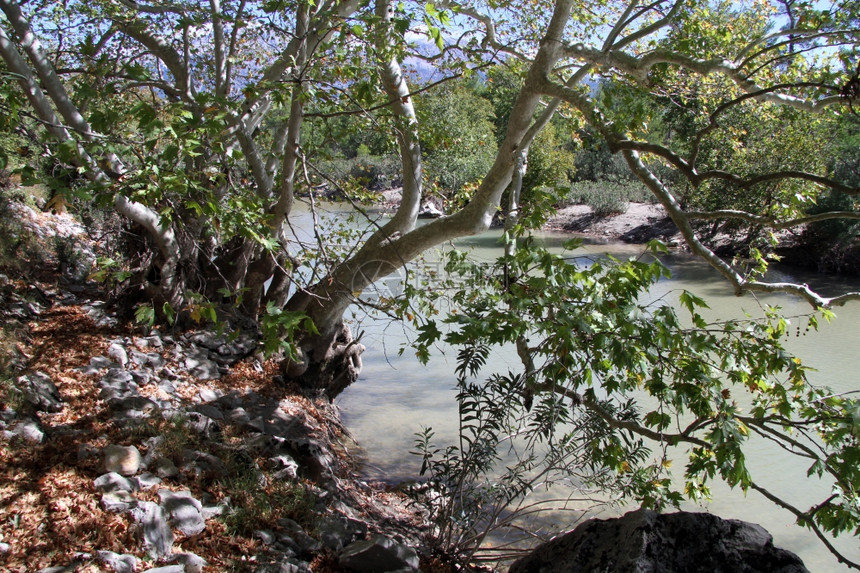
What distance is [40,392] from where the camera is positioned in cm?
369

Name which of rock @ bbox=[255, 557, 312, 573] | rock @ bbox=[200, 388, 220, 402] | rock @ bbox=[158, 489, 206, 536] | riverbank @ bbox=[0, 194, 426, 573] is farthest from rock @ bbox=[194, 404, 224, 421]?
rock @ bbox=[255, 557, 312, 573]

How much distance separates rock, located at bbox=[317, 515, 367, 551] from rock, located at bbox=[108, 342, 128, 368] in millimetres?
2199

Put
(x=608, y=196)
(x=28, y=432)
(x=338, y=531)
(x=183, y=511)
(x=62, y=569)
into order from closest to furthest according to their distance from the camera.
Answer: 1. (x=62, y=569)
2. (x=183, y=511)
3. (x=28, y=432)
4. (x=338, y=531)
5. (x=608, y=196)

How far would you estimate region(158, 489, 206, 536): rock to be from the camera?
9.68 feet

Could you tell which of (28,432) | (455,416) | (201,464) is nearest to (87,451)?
(28,432)

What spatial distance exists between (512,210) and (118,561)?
3346 millimetres

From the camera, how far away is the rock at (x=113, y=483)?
298cm

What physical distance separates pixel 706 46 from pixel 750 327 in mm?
2942

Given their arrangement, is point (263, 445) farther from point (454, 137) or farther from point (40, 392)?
point (454, 137)

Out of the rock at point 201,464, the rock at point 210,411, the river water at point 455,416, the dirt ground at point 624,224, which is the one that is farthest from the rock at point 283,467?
the dirt ground at point 624,224

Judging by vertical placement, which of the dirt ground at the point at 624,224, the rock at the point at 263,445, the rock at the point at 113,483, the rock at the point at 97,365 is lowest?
the rock at the point at 263,445

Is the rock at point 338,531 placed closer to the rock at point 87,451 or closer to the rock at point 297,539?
the rock at point 297,539

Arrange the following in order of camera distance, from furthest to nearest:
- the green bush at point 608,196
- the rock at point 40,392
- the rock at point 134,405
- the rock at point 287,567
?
1. the green bush at point 608,196
2. the rock at point 134,405
3. the rock at point 40,392
4. the rock at point 287,567

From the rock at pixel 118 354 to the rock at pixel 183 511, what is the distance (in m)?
1.94
